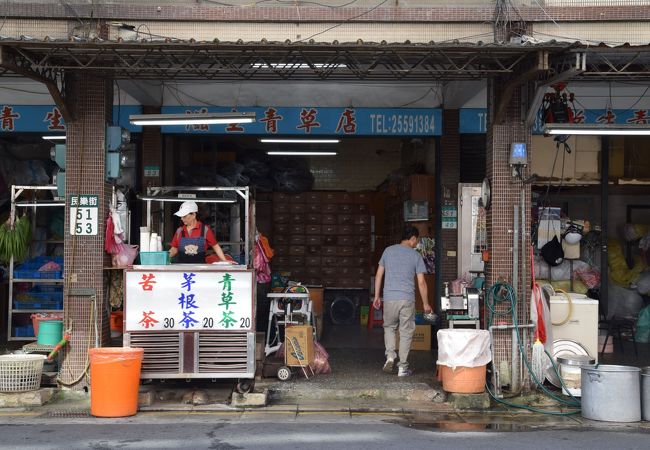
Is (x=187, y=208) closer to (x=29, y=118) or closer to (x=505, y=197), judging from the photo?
(x=505, y=197)

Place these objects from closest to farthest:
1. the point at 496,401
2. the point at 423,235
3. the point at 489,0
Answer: the point at 496,401, the point at 489,0, the point at 423,235

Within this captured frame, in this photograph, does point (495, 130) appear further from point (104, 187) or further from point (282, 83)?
point (104, 187)

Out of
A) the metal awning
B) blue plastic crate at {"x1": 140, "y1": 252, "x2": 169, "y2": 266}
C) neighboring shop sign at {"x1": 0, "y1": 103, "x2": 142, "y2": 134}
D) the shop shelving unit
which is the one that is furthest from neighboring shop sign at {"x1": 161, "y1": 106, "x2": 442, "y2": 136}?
blue plastic crate at {"x1": 140, "y1": 252, "x2": 169, "y2": 266}

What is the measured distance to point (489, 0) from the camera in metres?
12.2

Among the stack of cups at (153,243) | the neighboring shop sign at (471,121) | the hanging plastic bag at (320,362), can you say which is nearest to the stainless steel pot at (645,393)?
the hanging plastic bag at (320,362)

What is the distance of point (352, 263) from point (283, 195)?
219cm

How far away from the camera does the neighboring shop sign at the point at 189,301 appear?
10.2 metres

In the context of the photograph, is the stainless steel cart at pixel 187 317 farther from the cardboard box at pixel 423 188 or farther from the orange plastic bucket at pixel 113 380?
the cardboard box at pixel 423 188

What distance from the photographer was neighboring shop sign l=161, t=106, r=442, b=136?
13711mm

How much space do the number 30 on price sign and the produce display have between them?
3461mm

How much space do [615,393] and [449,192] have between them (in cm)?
565

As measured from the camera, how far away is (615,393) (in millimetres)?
9289

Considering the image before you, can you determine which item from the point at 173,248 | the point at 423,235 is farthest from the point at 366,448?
the point at 423,235

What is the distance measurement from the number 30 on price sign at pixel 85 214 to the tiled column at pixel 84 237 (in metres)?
0.05
